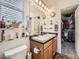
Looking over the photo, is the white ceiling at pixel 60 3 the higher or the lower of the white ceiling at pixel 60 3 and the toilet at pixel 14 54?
the higher

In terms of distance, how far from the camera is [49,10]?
4.07 m

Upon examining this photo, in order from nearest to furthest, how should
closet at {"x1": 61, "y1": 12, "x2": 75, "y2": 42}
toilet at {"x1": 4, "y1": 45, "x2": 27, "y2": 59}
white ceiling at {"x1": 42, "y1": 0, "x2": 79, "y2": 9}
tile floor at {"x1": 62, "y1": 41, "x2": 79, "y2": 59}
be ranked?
toilet at {"x1": 4, "y1": 45, "x2": 27, "y2": 59}
tile floor at {"x1": 62, "y1": 41, "x2": 79, "y2": 59}
white ceiling at {"x1": 42, "y1": 0, "x2": 79, "y2": 9}
closet at {"x1": 61, "y1": 12, "x2": 75, "y2": 42}

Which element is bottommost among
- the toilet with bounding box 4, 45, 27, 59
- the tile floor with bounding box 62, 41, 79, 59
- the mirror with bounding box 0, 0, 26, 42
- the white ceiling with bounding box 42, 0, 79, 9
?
the tile floor with bounding box 62, 41, 79, 59

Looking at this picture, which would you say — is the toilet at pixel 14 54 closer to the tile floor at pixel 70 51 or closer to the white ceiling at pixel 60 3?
the tile floor at pixel 70 51

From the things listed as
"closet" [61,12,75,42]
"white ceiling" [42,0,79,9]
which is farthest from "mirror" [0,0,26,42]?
"closet" [61,12,75,42]

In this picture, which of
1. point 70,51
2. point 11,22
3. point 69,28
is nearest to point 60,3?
point 70,51

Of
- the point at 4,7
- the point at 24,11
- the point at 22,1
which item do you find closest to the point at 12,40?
the point at 4,7

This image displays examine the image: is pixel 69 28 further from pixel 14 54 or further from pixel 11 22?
pixel 14 54

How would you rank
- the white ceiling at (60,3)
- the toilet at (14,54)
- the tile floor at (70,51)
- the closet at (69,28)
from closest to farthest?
1. the toilet at (14,54)
2. the tile floor at (70,51)
3. the white ceiling at (60,3)
4. the closet at (69,28)

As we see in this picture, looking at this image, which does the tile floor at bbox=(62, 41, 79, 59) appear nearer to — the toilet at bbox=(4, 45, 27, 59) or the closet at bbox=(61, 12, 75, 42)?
the closet at bbox=(61, 12, 75, 42)

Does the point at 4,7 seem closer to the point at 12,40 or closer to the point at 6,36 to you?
the point at 6,36

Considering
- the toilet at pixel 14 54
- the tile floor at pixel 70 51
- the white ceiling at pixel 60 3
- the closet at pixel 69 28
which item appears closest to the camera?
the toilet at pixel 14 54

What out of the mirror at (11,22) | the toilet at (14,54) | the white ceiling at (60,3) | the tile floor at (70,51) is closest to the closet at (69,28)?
the tile floor at (70,51)

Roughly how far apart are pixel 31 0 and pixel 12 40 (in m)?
1.32
